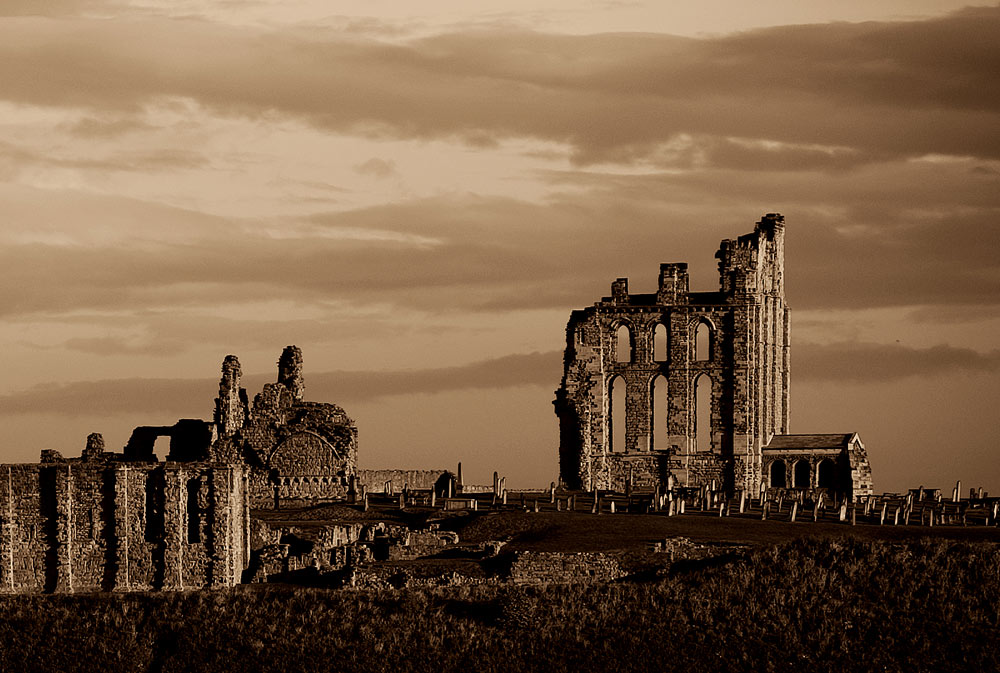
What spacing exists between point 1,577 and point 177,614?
978 cm

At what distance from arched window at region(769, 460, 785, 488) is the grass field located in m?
33.6

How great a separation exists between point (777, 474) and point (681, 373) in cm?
577

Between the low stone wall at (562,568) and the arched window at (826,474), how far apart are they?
103 ft

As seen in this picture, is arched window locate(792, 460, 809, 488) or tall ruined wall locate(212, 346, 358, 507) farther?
arched window locate(792, 460, 809, 488)

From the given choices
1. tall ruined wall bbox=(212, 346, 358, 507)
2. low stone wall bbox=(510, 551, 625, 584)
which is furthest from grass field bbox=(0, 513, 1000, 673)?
tall ruined wall bbox=(212, 346, 358, 507)

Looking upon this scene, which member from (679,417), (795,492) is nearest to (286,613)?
(795,492)

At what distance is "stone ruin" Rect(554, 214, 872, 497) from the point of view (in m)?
98.3

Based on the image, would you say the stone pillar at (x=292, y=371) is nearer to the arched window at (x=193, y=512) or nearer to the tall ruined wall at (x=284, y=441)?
the tall ruined wall at (x=284, y=441)

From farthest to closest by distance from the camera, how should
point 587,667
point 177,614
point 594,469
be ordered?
point 594,469 < point 177,614 < point 587,667

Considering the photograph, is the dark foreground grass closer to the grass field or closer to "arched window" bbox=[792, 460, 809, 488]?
the grass field

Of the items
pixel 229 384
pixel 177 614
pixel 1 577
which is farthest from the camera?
pixel 229 384

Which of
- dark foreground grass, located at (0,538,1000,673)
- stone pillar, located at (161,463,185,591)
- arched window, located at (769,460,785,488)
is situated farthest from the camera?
arched window, located at (769,460,785,488)

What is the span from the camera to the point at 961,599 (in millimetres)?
60469

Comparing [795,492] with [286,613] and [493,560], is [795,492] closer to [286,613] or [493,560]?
[493,560]
